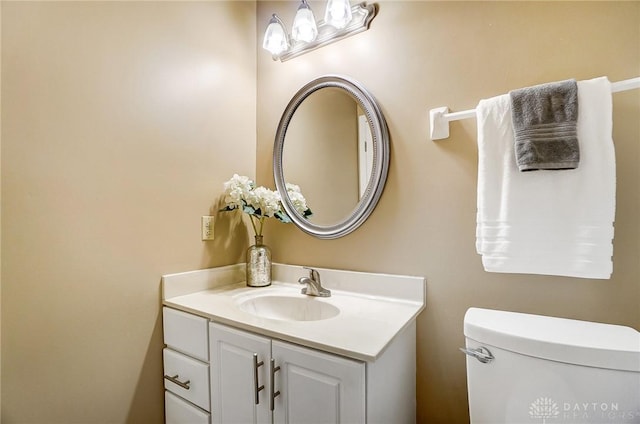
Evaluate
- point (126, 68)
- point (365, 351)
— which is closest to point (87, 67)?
point (126, 68)

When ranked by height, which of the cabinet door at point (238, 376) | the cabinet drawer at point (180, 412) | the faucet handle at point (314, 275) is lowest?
the cabinet drawer at point (180, 412)

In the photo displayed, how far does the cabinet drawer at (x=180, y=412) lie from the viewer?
1.04 m

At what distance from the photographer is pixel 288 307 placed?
1260 mm

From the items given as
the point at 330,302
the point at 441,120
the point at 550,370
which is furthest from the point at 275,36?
the point at 550,370

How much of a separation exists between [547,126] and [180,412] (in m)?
1.57

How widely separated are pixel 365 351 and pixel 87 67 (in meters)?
1.27

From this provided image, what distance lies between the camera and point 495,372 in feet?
2.56

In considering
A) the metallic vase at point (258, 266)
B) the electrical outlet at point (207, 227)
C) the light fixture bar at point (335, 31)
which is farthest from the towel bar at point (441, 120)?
the electrical outlet at point (207, 227)

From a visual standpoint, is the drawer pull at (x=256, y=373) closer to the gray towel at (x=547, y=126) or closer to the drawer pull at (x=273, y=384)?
the drawer pull at (x=273, y=384)

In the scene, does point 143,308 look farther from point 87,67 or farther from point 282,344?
point 87,67

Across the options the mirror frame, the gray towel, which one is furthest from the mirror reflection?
the gray towel

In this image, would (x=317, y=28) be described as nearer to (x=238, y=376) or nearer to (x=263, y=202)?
(x=263, y=202)

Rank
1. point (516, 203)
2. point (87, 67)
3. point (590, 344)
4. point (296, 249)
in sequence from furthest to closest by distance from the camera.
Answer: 1. point (296, 249)
2. point (87, 67)
3. point (516, 203)
4. point (590, 344)

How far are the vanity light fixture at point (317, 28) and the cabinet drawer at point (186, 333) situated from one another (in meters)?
1.23
